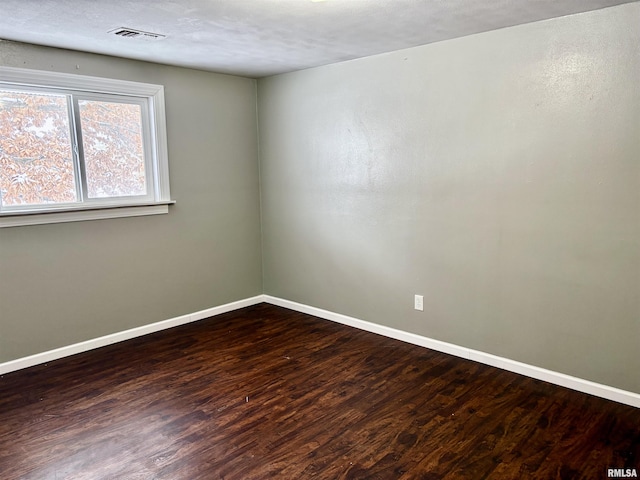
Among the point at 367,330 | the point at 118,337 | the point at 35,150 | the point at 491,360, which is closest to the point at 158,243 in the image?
the point at 118,337

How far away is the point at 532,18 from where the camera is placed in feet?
8.83

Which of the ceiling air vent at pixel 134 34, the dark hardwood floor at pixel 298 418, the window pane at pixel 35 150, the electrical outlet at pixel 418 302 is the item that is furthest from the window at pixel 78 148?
the electrical outlet at pixel 418 302

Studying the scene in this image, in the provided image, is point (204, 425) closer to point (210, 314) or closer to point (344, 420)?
point (344, 420)

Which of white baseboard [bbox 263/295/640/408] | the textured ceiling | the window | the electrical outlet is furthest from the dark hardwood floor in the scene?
the textured ceiling

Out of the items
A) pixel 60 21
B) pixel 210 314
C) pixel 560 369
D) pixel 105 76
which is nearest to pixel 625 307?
pixel 560 369

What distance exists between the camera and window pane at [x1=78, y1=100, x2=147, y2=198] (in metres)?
3.54

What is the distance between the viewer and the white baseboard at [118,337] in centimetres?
327

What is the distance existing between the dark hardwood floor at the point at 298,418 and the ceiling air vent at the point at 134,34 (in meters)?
2.30

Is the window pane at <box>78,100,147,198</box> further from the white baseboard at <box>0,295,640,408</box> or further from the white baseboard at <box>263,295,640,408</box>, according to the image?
the white baseboard at <box>263,295,640,408</box>

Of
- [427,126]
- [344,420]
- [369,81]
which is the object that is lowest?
[344,420]

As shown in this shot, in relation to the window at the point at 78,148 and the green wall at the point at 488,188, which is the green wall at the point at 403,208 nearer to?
the green wall at the point at 488,188

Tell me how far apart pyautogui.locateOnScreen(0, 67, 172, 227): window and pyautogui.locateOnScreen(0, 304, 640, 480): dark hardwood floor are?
1.21m

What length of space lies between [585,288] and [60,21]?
11.6 feet

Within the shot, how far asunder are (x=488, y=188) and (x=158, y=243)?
278 cm
